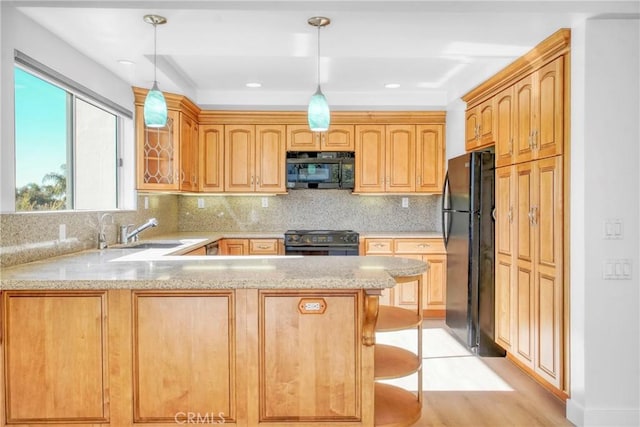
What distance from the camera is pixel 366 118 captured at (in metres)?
4.77

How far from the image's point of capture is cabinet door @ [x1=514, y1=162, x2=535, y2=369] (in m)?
2.91

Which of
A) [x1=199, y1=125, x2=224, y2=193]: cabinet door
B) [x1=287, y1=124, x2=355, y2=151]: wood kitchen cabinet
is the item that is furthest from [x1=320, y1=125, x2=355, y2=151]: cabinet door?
[x1=199, y1=125, x2=224, y2=193]: cabinet door

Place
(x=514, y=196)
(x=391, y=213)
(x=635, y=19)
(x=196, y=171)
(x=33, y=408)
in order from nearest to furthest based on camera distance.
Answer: (x=33, y=408), (x=635, y=19), (x=514, y=196), (x=196, y=171), (x=391, y=213)

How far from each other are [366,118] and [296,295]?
124 inches

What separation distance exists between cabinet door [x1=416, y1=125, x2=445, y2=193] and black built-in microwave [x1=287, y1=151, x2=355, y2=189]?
28.8 inches

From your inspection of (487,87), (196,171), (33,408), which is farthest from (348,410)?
(196,171)

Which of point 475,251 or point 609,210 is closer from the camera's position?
point 609,210

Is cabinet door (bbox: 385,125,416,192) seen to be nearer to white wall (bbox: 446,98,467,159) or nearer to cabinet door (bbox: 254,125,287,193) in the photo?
white wall (bbox: 446,98,467,159)

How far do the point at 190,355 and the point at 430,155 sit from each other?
11.6 feet

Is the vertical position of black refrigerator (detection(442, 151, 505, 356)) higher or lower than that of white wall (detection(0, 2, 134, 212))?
lower

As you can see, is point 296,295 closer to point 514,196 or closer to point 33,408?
point 33,408

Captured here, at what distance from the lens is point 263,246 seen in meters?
4.52

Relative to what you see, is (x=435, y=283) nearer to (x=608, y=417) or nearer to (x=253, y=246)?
(x=253, y=246)

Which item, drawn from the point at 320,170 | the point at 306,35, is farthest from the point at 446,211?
the point at 306,35
